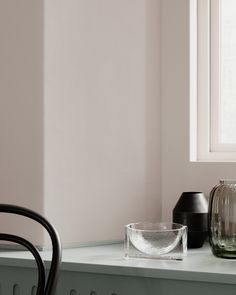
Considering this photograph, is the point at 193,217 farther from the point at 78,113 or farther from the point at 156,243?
the point at 78,113

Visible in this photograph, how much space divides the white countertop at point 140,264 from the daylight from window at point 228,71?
1.53 feet

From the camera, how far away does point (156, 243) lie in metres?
1.73

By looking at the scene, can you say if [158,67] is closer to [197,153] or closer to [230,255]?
[197,153]

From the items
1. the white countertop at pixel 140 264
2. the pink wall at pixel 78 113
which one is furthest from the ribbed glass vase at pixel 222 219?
the pink wall at pixel 78 113

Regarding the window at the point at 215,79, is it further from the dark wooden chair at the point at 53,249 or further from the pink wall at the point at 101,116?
the dark wooden chair at the point at 53,249

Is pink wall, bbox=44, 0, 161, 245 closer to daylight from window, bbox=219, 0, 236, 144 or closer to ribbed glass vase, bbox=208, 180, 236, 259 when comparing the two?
daylight from window, bbox=219, 0, 236, 144

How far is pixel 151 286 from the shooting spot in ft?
5.30

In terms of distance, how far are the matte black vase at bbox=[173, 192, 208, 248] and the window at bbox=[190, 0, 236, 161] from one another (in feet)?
0.90

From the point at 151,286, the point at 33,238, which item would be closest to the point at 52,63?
the point at 33,238

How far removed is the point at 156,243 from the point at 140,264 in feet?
0.32

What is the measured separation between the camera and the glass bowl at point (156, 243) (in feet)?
5.64

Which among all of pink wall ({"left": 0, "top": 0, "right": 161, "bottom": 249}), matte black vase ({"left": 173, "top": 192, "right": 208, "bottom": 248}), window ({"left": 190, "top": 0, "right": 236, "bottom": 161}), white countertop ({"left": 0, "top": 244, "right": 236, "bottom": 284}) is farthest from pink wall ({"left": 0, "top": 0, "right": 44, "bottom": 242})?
window ({"left": 190, "top": 0, "right": 236, "bottom": 161})

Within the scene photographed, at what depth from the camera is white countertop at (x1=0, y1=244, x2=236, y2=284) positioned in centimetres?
155

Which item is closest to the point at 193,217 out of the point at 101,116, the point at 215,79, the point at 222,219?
the point at 222,219
